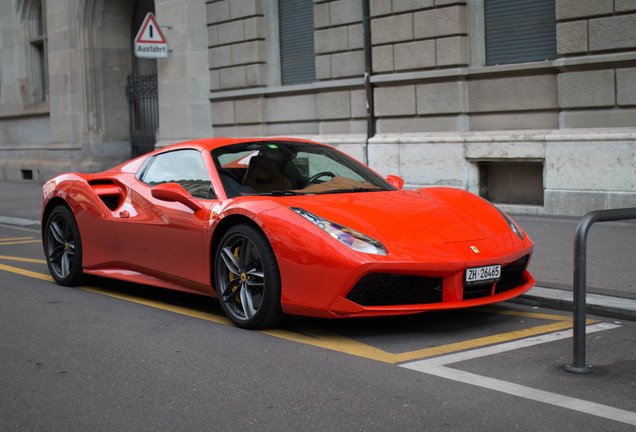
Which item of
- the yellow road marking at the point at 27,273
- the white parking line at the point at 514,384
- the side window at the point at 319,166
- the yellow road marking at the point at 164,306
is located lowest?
the white parking line at the point at 514,384

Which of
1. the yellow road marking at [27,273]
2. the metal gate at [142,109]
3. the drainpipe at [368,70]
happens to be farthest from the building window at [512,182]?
the metal gate at [142,109]

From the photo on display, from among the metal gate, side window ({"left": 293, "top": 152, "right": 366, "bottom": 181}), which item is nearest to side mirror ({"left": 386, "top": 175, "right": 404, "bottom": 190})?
side window ({"left": 293, "top": 152, "right": 366, "bottom": 181})

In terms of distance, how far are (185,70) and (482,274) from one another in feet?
42.9

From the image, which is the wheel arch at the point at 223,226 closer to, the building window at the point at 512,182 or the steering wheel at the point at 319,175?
the steering wheel at the point at 319,175

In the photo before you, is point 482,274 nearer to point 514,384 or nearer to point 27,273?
point 514,384

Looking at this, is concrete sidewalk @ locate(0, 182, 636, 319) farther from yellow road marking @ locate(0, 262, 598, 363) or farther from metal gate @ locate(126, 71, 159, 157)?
metal gate @ locate(126, 71, 159, 157)

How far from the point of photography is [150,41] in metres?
16.7

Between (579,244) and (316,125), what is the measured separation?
11.1m

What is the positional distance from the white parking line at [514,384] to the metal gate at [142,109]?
632 inches

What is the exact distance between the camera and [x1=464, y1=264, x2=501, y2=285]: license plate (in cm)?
481

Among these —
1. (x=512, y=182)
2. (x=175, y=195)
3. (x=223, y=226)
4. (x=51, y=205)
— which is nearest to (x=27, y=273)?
(x=51, y=205)

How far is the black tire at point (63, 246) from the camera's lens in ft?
22.9

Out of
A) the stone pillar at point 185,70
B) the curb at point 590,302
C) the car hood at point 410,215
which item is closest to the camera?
the car hood at point 410,215

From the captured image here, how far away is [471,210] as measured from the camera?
221 inches
